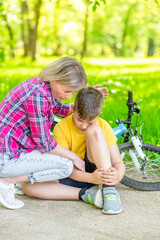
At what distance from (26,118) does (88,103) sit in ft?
1.59

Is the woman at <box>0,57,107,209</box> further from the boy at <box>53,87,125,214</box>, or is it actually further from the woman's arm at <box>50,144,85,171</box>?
the boy at <box>53,87,125,214</box>

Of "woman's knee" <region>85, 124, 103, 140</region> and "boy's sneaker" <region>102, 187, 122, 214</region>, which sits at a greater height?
"woman's knee" <region>85, 124, 103, 140</region>

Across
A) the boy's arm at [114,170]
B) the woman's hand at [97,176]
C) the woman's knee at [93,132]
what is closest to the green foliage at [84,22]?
the boy's arm at [114,170]

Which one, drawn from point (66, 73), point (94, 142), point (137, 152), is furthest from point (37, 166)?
point (137, 152)

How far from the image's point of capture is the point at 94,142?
2486 mm

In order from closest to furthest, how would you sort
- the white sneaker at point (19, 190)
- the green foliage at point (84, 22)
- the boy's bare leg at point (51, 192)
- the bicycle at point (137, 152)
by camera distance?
1. the boy's bare leg at point (51, 192)
2. the white sneaker at point (19, 190)
3. the bicycle at point (137, 152)
4. the green foliage at point (84, 22)

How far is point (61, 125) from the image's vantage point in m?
2.76

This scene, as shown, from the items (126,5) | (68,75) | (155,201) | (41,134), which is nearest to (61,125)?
(41,134)

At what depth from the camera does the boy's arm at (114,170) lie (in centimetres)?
251

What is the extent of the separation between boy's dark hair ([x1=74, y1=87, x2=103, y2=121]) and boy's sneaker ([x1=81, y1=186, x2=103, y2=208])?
0.59m

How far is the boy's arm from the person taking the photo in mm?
2506

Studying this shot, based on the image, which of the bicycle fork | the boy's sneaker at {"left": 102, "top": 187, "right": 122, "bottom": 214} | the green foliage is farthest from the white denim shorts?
the green foliage

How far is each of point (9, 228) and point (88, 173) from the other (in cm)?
76

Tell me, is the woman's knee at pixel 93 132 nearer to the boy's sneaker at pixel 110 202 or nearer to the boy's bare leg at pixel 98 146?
the boy's bare leg at pixel 98 146
